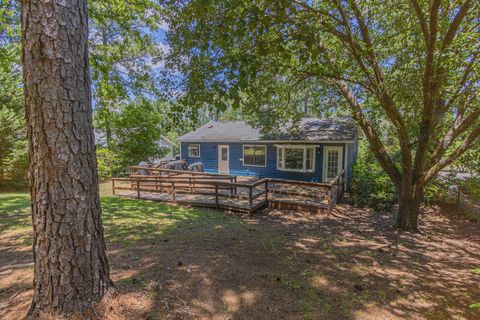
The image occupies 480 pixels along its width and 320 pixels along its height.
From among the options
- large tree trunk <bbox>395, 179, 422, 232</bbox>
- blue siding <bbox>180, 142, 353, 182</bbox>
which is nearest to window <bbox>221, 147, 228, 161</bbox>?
blue siding <bbox>180, 142, 353, 182</bbox>

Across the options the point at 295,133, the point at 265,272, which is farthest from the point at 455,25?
A: the point at 295,133

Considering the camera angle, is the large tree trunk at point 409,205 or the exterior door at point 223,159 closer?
the large tree trunk at point 409,205

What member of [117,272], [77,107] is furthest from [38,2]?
[117,272]

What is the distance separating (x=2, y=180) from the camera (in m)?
12.1

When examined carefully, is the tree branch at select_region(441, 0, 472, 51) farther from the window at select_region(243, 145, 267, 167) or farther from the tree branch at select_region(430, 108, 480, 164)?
the window at select_region(243, 145, 267, 167)

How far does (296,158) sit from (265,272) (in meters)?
10.5

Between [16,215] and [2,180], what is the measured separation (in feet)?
27.8

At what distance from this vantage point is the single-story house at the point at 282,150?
1199cm

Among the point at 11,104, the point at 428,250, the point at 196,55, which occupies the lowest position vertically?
the point at 428,250

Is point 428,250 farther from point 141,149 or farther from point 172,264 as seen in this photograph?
point 141,149

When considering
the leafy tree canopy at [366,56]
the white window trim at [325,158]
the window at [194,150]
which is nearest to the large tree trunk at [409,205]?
the leafy tree canopy at [366,56]

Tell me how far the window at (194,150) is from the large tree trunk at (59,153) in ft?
51.2

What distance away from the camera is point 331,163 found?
12.2 m

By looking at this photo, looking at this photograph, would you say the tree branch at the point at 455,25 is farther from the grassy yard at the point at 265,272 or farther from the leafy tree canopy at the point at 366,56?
the grassy yard at the point at 265,272
